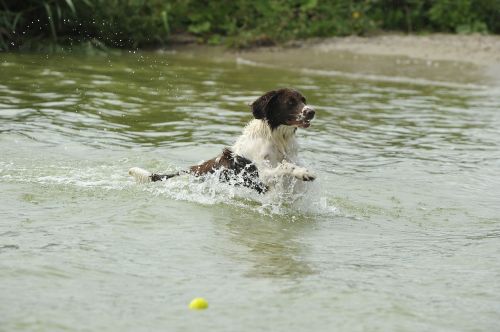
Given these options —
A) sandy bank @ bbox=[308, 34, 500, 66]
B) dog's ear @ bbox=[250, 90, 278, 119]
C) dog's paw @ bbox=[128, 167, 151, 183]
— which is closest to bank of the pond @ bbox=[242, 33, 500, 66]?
sandy bank @ bbox=[308, 34, 500, 66]

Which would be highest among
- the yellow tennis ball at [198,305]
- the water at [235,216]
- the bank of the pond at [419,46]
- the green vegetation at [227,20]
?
the green vegetation at [227,20]

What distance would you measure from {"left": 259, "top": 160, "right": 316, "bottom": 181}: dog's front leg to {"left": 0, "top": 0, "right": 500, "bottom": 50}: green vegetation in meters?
9.24

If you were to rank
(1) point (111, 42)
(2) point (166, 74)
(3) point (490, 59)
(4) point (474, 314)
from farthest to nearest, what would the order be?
(1) point (111, 42) → (3) point (490, 59) → (2) point (166, 74) → (4) point (474, 314)

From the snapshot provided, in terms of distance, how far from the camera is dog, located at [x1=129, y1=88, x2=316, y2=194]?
22.7 feet

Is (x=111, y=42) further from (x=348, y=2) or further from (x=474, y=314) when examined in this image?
(x=474, y=314)

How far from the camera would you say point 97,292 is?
4691 mm

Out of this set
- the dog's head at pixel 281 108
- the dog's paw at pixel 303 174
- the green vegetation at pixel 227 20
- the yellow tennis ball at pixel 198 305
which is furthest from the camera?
the green vegetation at pixel 227 20

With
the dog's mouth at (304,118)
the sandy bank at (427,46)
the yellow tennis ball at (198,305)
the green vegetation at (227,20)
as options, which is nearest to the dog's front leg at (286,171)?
the dog's mouth at (304,118)

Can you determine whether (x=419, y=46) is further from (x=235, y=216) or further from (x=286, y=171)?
(x=235, y=216)

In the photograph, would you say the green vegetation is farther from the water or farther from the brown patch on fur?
the brown patch on fur

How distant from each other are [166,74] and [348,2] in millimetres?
5306

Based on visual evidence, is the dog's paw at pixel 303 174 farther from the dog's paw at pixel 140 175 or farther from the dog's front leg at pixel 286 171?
the dog's paw at pixel 140 175

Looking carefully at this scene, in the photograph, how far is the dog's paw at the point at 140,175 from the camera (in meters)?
7.36

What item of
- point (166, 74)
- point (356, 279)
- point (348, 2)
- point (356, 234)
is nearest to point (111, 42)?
point (166, 74)
